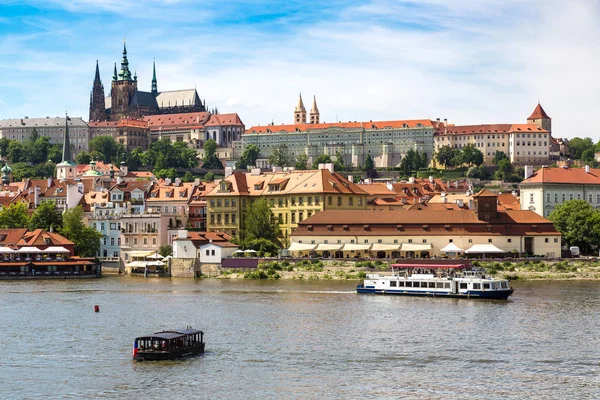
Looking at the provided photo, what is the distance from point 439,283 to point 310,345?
72.9 feet

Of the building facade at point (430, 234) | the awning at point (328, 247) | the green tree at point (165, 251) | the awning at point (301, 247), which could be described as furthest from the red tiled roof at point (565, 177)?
the green tree at point (165, 251)

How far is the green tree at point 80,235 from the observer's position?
100938 millimetres

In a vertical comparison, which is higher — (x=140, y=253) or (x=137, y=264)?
(x=140, y=253)

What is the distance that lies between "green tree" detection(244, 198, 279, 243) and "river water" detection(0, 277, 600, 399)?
77.5 feet

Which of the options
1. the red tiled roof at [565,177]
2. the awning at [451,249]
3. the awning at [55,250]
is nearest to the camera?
the awning at [451,249]

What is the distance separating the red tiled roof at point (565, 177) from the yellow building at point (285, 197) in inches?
734

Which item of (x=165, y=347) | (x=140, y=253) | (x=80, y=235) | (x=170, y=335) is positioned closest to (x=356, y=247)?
(x=140, y=253)

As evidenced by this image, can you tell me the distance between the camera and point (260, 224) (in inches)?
3797

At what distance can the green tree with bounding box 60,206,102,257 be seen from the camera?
101 metres

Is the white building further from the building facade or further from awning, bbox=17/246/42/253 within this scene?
awning, bbox=17/246/42/253

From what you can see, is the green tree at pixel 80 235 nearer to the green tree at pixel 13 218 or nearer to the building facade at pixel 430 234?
the green tree at pixel 13 218

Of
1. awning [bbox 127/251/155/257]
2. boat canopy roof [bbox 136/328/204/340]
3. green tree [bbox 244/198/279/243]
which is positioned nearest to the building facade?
green tree [bbox 244/198/279/243]

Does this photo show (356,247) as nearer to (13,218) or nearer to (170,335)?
(13,218)

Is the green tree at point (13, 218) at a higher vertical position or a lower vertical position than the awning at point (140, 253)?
higher
